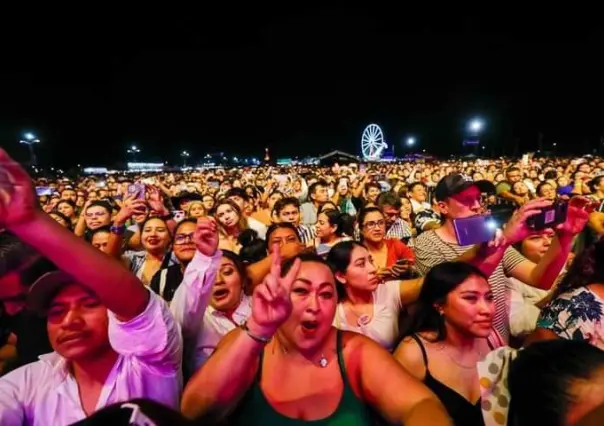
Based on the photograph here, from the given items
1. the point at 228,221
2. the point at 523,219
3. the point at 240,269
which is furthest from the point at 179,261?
the point at 523,219

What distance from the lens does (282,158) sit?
92.8 metres

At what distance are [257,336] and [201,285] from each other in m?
0.78

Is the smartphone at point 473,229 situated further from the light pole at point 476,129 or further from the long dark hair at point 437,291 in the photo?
the light pole at point 476,129

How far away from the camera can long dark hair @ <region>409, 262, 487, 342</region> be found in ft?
8.73

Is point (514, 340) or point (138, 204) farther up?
point (138, 204)

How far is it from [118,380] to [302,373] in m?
0.73

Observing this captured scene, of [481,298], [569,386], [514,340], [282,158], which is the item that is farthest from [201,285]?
[282,158]

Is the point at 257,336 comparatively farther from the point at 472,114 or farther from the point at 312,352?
the point at 472,114

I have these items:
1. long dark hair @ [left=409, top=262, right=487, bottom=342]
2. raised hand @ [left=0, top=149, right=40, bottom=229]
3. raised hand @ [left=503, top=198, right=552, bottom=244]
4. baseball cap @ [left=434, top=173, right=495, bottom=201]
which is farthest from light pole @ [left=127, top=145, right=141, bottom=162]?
raised hand @ [left=0, top=149, right=40, bottom=229]

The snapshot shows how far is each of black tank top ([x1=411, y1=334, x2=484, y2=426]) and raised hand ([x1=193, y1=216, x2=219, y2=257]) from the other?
127 centimetres

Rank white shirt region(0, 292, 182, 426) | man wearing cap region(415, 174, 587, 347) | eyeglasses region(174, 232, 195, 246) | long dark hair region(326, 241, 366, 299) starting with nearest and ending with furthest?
white shirt region(0, 292, 182, 426), man wearing cap region(415, 174, 587, 347), long dark hair region(326, 241, 366, 299), eyeglasses region(174, 232, 195, 246)

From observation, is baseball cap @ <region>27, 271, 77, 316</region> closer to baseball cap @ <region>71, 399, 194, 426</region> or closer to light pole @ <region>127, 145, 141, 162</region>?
baseball cap @ <region>71, 399, 194, 426</region>

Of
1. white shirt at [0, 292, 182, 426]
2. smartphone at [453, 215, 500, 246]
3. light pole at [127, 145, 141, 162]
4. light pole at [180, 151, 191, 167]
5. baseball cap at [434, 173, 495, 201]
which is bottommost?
light pole at [180, 151, 191, 167]

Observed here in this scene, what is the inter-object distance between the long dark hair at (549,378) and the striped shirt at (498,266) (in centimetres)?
115
